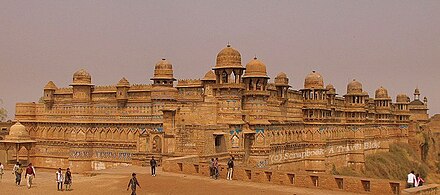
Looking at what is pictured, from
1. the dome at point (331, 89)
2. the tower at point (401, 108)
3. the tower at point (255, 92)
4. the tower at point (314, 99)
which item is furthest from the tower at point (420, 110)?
the tower at point (255, 92)

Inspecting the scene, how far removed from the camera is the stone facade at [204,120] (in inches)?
1405

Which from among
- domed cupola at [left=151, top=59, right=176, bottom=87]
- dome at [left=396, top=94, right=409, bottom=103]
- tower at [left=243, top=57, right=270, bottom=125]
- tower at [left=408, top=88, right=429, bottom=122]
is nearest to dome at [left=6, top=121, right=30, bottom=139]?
domed cupola at [left=151, top=59, right=176, bottom=87]

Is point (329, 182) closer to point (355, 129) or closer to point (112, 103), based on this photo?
point (112, 103)

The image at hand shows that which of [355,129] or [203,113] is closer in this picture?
[203,113]

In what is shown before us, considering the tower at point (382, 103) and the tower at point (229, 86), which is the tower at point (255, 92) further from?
the tower at point (382, 103)

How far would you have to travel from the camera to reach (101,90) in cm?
4641

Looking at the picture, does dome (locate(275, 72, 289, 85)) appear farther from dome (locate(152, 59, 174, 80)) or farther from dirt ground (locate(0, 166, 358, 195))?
dirt ground (locate(0, 166, 358, 195))

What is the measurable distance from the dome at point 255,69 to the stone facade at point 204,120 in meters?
0.07

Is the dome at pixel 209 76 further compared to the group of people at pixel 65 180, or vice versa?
the dome at pixel 209 76

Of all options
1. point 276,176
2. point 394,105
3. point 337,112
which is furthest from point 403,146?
point 276,176

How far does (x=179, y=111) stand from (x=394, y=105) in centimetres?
4469

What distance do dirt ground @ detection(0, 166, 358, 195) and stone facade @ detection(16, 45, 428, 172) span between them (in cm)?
834

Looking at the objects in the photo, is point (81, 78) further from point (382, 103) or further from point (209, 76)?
point (382, 103)

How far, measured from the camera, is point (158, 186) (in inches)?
890
